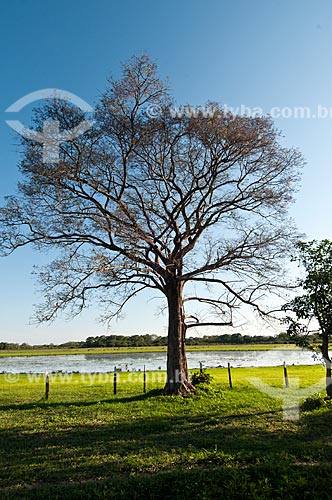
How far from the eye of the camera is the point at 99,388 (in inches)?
837

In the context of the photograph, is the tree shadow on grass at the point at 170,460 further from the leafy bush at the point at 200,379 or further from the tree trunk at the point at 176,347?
the leafy bush at the point at 200,379

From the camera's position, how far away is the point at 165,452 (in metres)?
7.80

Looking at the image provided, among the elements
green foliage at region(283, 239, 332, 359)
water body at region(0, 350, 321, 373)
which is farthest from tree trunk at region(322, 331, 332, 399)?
water body at region(0, 350, 321, 373)

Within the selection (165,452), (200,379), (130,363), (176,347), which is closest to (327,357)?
(176,347)

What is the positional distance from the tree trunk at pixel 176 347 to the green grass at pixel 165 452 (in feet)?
5.32

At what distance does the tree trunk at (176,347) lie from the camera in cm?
1620

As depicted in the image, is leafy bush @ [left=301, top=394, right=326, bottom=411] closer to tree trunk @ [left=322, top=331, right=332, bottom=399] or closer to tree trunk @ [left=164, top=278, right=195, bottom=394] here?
tree trunk @ [left=322, top=331, right=332, bottom=399]

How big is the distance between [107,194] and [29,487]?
11.3 m

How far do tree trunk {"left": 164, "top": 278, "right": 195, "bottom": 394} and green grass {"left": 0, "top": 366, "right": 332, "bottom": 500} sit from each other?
1621 mm

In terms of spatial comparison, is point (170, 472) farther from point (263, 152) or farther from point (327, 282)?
point (263, 152)

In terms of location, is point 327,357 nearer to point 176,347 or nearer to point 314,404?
point 314,404

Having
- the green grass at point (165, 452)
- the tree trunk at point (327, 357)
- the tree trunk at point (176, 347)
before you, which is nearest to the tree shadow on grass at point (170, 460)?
the green grass at point (165, 452)

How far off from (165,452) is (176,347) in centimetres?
875

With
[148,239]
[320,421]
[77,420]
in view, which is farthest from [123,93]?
[320,421]
